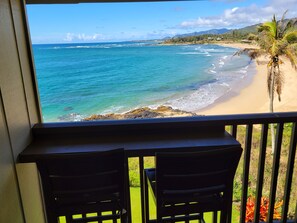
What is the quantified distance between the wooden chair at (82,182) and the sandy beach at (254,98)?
1684cm

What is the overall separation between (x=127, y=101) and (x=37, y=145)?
2064 centimetres

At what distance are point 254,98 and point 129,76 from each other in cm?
1162

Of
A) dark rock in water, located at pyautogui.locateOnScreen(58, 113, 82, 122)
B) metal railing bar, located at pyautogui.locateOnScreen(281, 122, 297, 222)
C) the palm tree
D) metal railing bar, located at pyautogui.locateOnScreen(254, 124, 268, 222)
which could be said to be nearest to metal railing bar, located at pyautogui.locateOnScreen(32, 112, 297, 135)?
metal railing bar, located at pyautogui.locateOnScreen(254, 124, 268, 222)

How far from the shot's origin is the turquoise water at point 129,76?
69.9 ft

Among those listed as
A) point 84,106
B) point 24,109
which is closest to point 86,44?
point 84,106

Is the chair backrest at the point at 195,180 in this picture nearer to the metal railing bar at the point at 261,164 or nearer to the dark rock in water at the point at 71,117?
the metal railing bar at the point at 261,164

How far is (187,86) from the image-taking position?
23.3 meters

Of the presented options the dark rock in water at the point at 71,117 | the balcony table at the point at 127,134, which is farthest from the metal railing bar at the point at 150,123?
the dark rock in water at the point at 71,117

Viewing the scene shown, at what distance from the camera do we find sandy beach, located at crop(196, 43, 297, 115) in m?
17.5

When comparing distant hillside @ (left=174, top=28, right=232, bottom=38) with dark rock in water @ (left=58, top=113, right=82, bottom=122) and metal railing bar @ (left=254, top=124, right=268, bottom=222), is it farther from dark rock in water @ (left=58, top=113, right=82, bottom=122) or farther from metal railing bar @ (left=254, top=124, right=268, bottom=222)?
metal railing bar @ (left=254, top=124, right=268, bottom=222)

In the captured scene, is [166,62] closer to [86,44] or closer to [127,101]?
[127,101]

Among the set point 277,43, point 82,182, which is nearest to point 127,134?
point 82,182

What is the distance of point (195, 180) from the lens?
1.30 m

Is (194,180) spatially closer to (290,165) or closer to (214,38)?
(290,165)
